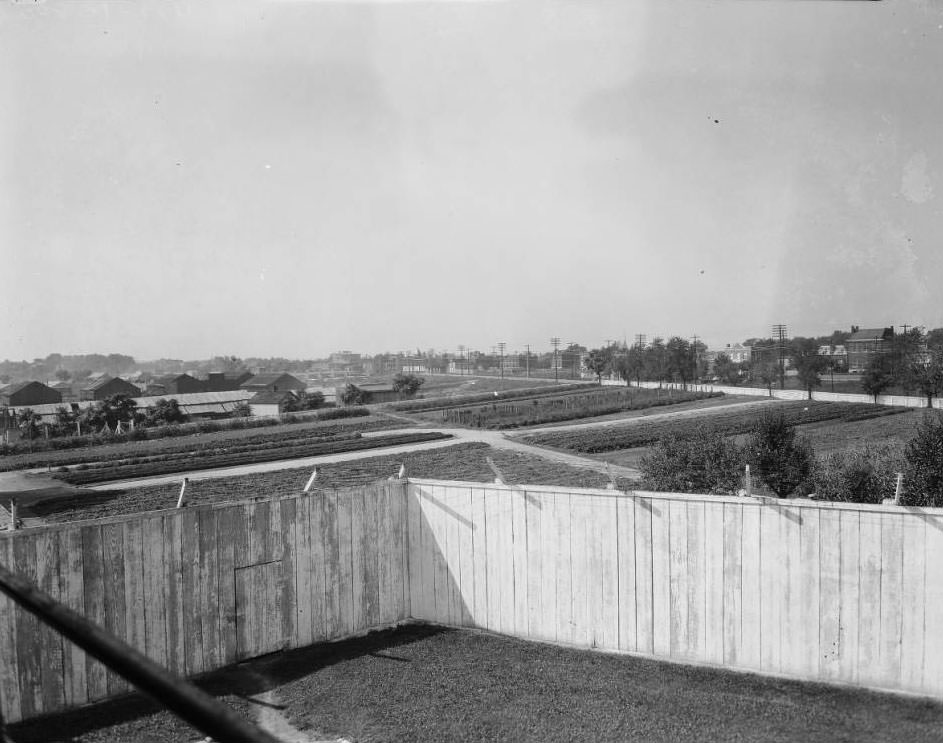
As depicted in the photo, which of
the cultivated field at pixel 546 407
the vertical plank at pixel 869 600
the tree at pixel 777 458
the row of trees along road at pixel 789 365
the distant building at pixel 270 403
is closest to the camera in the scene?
the vertical plank at pixel 869 600

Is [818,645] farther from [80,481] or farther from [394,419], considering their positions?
[394,419]

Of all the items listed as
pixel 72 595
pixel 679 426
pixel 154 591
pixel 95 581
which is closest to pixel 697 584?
pixel 154 591

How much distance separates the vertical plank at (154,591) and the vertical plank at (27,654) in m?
1.04

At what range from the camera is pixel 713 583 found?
26.4 feet

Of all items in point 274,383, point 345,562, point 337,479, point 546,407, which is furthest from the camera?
point 274,383

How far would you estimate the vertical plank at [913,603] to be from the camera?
7074 mm

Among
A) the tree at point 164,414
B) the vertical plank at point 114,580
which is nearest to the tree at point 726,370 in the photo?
the tree at point 164,414

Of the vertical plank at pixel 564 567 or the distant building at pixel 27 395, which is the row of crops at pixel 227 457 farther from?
the vertical plank at pixel 564 567

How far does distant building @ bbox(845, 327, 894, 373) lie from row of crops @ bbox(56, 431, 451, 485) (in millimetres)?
40627

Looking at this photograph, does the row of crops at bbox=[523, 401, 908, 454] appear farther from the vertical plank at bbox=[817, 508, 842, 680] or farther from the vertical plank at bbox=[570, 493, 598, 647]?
the vertical plank at bbox=[817, 508, 842, 680]

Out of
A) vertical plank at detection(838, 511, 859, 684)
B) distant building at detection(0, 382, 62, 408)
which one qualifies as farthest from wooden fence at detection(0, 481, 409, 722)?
distant building at detection(0, 382, 62, 408)

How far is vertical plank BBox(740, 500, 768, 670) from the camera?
7785 millimetres

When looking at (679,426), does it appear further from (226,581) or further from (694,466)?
(226,581)

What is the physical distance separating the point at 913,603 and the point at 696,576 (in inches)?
79.7
